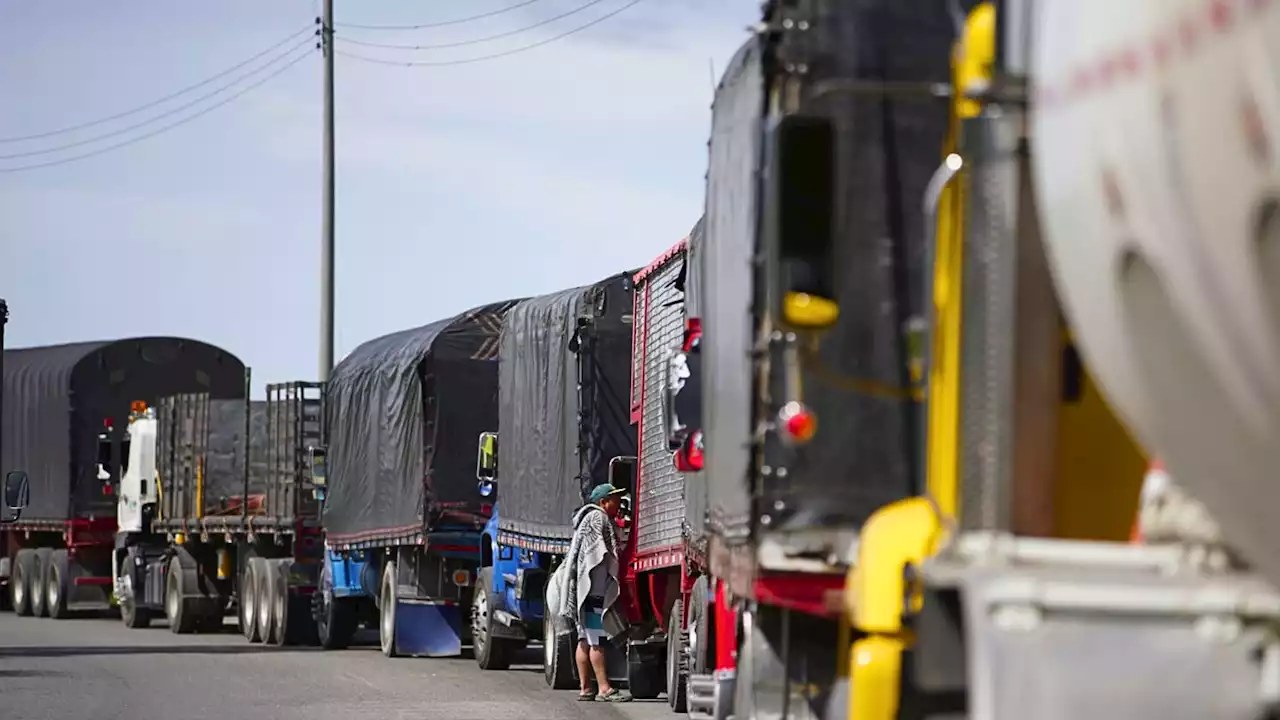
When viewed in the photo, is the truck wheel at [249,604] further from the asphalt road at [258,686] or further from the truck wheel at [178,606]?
the truck wheel at [178,606]

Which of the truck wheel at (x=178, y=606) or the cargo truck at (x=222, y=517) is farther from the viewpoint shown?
the truck wheel at (x=178, y=606)

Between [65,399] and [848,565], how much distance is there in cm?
3241

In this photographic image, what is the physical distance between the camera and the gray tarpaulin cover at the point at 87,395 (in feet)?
128

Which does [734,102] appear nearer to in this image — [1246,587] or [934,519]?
[934,519]

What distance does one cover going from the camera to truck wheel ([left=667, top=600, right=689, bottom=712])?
58.8ft

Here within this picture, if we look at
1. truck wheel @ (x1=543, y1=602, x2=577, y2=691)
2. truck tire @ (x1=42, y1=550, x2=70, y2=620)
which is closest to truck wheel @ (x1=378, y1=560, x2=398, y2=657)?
truck wheel @ (x1=543, y1=602, x2=577, y2=691)

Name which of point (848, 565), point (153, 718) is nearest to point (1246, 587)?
point (848, 565)

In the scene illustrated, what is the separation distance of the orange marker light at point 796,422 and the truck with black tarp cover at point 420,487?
18059 millimetres

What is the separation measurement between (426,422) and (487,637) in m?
3.72

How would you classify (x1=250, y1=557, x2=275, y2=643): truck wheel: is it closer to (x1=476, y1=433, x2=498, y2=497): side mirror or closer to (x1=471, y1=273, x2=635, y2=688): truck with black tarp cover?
(x1=476, y1=433, x2=498, y2=497): side mirror

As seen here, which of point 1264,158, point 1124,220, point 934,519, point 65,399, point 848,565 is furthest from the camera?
point 65,399

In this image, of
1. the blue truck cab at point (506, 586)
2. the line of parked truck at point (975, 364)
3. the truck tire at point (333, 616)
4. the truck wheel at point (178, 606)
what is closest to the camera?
the line of parked truck at point (975, 364)

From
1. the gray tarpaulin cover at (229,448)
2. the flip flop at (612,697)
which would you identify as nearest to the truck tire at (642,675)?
the flip flop at (612,697)

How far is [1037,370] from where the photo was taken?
22.0 ft
